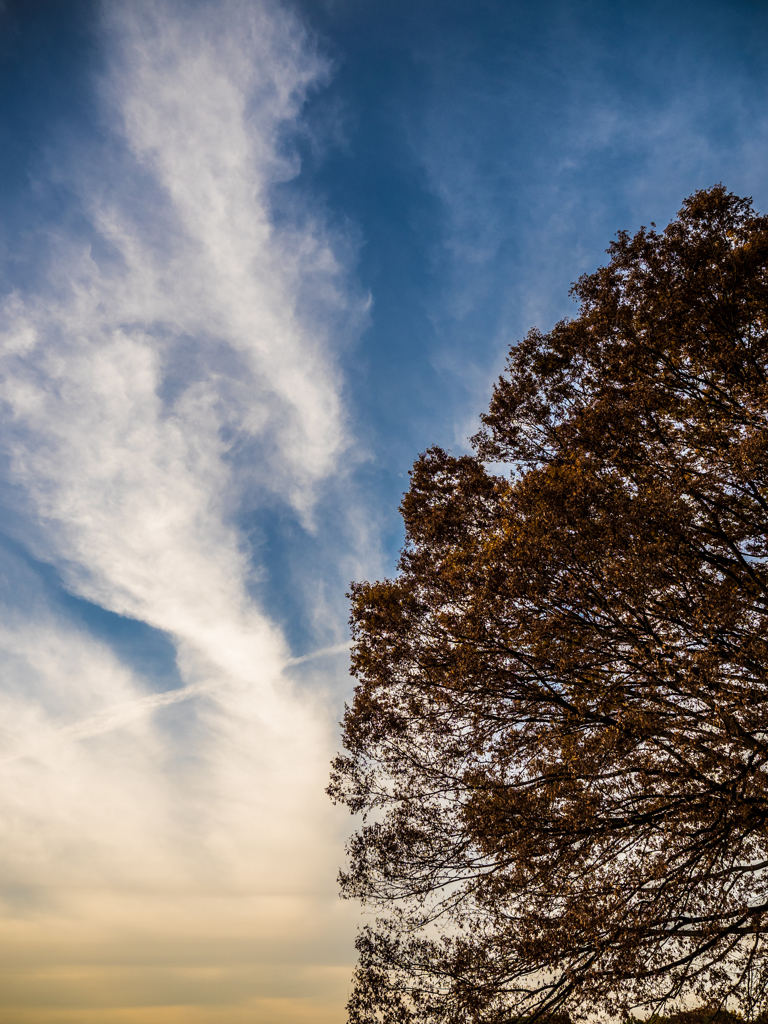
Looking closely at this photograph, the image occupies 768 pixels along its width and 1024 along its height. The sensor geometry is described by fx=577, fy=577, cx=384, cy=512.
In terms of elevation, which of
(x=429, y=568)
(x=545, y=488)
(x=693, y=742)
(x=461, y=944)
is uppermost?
(x=429, y=568)

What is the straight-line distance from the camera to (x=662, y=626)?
648cm

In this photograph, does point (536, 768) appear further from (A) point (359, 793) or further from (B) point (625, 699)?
(A) point (359, 793)

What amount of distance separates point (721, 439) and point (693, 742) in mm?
3254

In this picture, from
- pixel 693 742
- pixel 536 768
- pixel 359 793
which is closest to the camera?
pixel 693 742

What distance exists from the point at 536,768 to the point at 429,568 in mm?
3115

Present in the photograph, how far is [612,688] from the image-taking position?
6344 millimetres

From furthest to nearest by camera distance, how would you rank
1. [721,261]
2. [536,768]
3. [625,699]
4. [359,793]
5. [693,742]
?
[359,793] → [721,261] → [536,768] → [625,699] → [693,742]

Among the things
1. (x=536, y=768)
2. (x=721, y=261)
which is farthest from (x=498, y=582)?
(x=721, y=261)

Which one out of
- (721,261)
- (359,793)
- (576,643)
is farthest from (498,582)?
(721,261)

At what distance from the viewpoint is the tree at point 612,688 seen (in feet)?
19.8

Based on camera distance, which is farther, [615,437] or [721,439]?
[615,437]

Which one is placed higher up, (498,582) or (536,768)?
(498,582)

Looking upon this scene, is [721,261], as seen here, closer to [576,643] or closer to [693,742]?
[576,643]

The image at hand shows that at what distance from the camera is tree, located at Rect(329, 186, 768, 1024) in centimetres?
604
